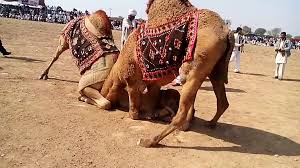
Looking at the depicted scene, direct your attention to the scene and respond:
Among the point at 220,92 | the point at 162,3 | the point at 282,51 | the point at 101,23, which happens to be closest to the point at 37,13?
the point at 282,51

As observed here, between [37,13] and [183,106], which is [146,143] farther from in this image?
[37,13]

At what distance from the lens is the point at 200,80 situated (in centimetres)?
564

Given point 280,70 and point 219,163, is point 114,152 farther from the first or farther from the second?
point 280,70

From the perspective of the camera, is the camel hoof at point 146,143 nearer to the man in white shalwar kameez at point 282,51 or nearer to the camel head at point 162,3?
the camel head at point 162,3

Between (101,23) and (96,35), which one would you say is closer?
(96,35)

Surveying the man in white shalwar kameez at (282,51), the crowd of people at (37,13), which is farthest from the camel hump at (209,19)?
the crowd of people at (37,13)

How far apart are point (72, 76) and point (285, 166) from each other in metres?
6.12

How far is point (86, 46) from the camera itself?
783 centimetres

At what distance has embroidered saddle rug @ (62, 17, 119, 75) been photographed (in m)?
7.61

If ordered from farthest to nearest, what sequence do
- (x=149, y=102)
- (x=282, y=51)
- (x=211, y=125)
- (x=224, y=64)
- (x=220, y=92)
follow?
(x=282, y=51) → (x=149, y=102) → (x=211, y=125) → (x=220, y=92) → (x=224, y=64)

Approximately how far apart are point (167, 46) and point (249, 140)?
6.66 feet

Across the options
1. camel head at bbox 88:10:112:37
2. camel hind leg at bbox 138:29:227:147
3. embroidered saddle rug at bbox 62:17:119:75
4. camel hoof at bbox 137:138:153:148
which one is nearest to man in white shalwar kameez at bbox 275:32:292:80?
camel head at bbox 88:10:112:37

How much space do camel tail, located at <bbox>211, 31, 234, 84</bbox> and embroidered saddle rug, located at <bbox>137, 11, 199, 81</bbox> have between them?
513 millimetres

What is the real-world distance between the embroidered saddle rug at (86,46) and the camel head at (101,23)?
13 centimetres
